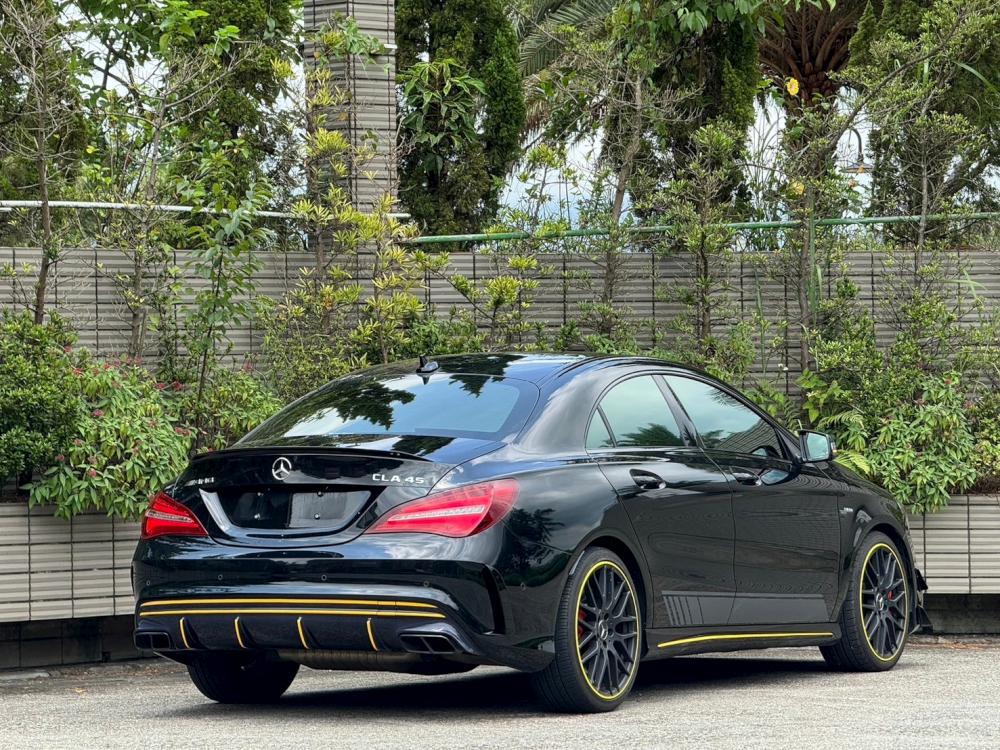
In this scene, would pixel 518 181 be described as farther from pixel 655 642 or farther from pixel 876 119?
pixel 655 642

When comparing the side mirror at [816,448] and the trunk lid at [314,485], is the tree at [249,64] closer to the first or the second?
the side mirror at [816,448]

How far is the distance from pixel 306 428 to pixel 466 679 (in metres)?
2.09

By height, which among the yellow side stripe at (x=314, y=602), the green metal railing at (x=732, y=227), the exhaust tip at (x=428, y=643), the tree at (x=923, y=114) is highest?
the tree at (x=923, y=114)

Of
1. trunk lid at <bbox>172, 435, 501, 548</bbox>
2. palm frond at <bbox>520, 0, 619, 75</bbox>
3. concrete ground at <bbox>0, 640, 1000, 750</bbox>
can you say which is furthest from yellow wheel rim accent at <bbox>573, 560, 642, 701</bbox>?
palm frond at <bbox>520, 0, 619, 75</bbox>

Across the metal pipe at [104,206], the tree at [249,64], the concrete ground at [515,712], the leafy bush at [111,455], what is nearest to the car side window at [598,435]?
the concrete ground at [515,712]

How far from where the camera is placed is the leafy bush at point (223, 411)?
410 inches

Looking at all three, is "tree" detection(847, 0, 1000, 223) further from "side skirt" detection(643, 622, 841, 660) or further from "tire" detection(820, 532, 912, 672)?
"side skirt" detection(643, 622, 841, 660)

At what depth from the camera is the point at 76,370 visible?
9742 mm

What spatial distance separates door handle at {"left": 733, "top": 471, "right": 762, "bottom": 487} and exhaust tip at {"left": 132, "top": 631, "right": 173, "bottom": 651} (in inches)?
111

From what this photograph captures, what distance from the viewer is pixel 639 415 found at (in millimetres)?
7531

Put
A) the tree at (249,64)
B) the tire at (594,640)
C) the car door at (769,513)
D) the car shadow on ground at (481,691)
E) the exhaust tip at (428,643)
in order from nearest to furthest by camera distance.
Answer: the exhaust tip at (428,643) → the tire at (594,640) → the car shadow on ground at (481,691) → the car door at (769,513) → the tree at (249,64)

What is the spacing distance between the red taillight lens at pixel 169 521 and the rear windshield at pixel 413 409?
514 mm

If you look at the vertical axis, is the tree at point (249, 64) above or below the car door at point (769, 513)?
above

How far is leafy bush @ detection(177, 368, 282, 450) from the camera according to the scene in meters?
10.4
